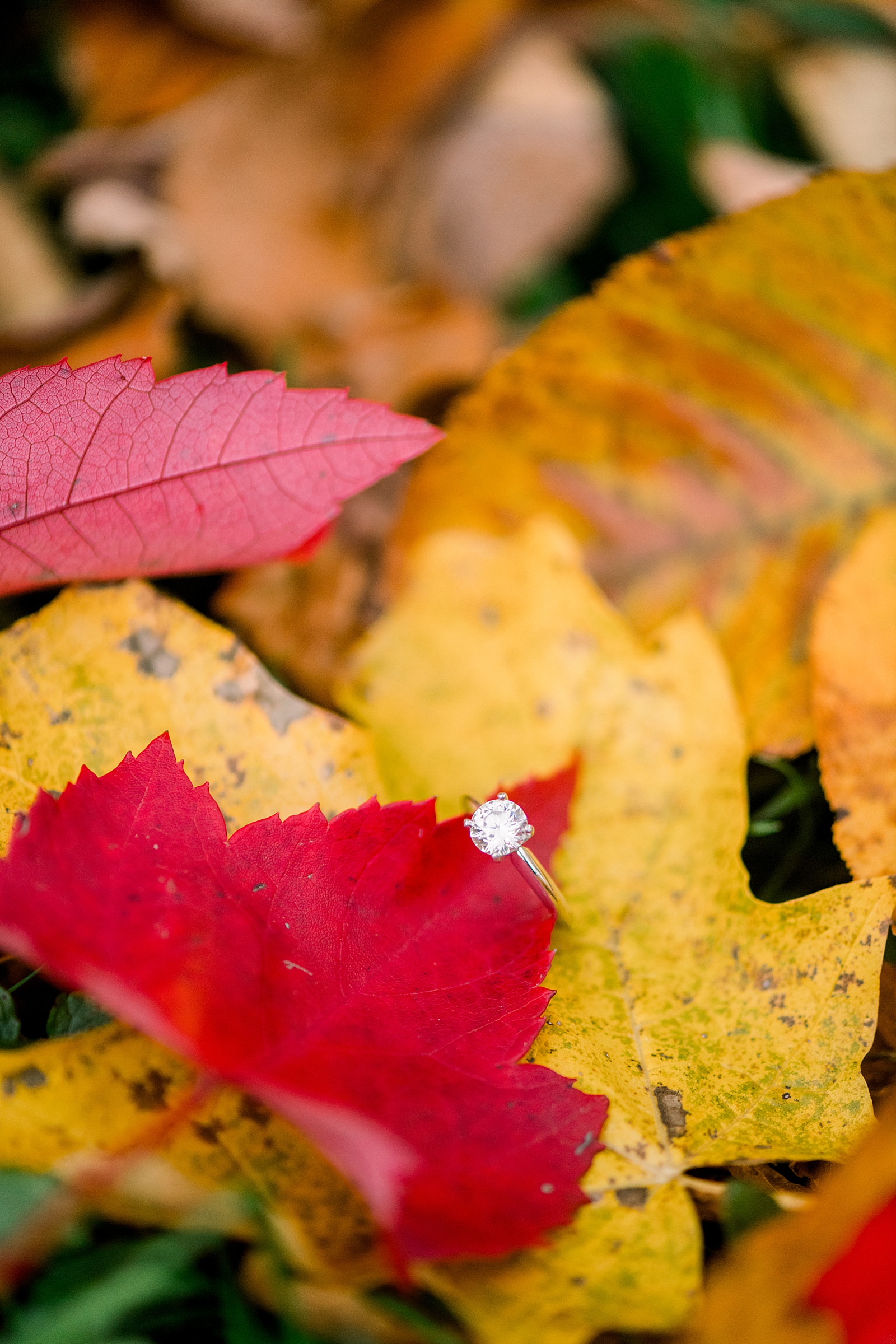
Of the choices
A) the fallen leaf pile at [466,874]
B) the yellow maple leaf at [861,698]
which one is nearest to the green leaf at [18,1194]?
the fallen leaf pile at [466,874]

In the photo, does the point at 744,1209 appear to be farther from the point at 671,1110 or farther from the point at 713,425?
the point at 713,425

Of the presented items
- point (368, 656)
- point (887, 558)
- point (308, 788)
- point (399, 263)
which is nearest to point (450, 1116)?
point (308, 788)

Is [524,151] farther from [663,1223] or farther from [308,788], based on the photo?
[663,1223]

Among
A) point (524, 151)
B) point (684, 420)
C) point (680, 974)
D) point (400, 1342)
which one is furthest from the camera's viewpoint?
point (524, 151)

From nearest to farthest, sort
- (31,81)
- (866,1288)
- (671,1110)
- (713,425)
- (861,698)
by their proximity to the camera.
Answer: (866,1288)
(671,1110)
(861,698)
(713,425)
(31,81)

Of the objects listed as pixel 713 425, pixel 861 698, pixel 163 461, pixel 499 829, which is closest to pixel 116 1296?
pixel 499 829

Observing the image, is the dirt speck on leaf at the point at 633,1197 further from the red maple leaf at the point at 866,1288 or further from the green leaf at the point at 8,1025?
the green leaf at the point at 8,1025
